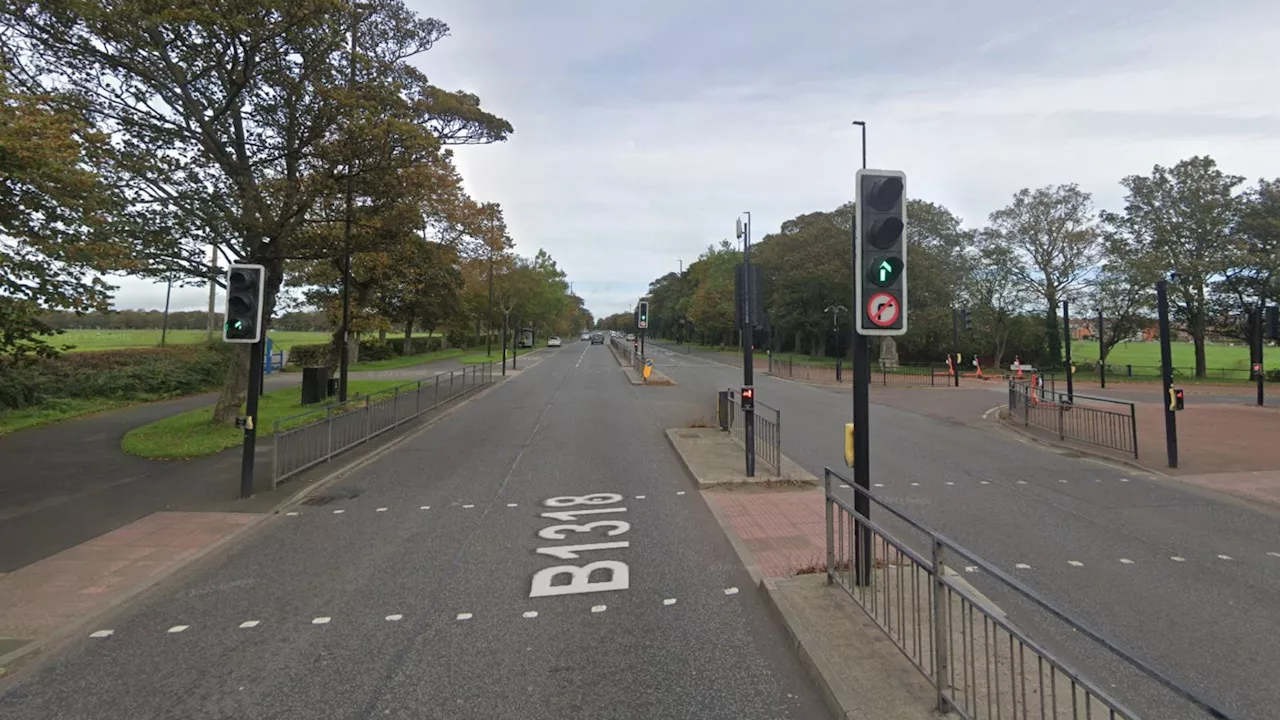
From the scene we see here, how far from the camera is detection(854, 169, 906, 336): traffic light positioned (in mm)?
4352

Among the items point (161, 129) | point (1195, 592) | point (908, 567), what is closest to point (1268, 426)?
point (1195, 592)

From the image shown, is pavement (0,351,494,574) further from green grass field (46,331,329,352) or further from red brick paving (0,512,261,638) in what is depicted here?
green grass field (46,331,329,352)

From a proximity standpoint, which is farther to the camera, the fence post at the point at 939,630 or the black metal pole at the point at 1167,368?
the black metal pole at the point at 1167,368

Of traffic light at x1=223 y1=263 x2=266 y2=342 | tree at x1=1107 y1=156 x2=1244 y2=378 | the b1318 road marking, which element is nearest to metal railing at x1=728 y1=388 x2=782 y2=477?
the b1318 road marking

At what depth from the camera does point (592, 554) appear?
582cm

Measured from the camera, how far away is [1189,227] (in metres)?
34.8

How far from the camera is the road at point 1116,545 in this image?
393cm

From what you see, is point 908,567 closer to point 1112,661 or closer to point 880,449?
point 1112,661

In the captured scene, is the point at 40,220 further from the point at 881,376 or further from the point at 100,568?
the point at 881,376

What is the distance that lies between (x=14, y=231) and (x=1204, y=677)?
37.8 ft

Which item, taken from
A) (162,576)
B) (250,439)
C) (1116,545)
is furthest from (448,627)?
(1116,545)

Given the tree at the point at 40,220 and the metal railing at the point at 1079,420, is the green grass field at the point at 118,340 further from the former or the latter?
the metal railing at the point at 1079,420

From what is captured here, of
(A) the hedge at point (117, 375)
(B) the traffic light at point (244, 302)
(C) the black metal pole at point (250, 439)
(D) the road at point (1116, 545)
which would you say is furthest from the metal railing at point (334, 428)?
(D) the road at point (1116, 545)

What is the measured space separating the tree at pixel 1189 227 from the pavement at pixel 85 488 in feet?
142
